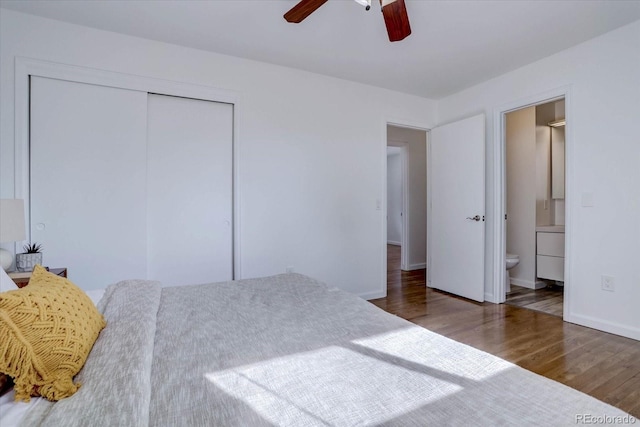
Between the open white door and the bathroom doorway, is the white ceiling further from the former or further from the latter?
the bathroom doorway

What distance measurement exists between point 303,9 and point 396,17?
1.63 ft

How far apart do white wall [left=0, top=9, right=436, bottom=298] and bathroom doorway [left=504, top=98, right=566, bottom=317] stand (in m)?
1.54

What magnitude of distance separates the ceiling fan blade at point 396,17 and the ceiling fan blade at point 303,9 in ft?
1.04

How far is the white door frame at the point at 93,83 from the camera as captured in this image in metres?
2.27

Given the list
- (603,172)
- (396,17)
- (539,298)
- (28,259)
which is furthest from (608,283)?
(28,259)

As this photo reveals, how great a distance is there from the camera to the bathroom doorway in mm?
3900

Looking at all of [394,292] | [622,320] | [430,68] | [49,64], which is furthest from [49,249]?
[622,320]

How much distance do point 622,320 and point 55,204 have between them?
4.49 m

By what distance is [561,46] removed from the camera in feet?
9.25

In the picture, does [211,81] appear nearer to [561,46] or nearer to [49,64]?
[49,64]

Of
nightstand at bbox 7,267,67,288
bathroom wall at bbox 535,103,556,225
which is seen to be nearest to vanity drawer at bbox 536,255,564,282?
bathroom wall at bbox 535,103,556,225

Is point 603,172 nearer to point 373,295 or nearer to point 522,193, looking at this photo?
point 522,193

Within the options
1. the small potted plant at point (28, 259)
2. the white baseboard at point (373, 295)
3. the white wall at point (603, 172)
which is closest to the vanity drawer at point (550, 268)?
the white wall at point (603, 172)

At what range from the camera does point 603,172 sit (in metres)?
2.67
